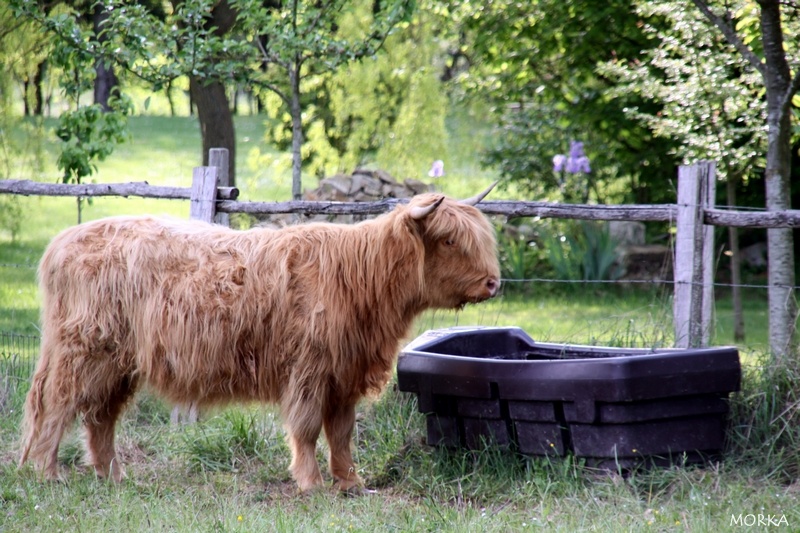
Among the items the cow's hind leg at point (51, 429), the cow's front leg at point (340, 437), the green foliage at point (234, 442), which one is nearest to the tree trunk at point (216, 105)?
the green foliage at point (234, 442)

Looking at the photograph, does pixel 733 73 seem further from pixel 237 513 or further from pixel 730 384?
pixel 237 513

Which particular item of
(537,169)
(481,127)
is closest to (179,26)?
(537,169)

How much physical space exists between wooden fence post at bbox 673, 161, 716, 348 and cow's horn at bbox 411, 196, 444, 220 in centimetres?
167

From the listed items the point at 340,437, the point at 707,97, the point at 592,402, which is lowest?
the point at 340,437

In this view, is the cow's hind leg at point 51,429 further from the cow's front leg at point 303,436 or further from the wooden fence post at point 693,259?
the wooden fence post at point 693,259

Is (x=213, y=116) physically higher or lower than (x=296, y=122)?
higher

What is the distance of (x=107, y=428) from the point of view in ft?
16.5

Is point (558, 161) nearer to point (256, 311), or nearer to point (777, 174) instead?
point (777, 174)

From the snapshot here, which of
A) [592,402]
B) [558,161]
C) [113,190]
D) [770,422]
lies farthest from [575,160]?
[592,402]

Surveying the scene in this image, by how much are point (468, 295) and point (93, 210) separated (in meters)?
15.1

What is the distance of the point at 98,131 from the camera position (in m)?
7.96

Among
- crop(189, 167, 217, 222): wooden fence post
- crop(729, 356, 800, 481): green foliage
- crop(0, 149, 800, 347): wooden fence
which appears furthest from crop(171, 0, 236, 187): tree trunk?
crop(729, 356, 800, 481): green foliage

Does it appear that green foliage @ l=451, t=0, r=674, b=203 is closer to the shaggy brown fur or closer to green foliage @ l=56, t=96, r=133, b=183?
green foliage @ l=56, t=96, r=133, b=183

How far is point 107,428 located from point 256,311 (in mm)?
1225
